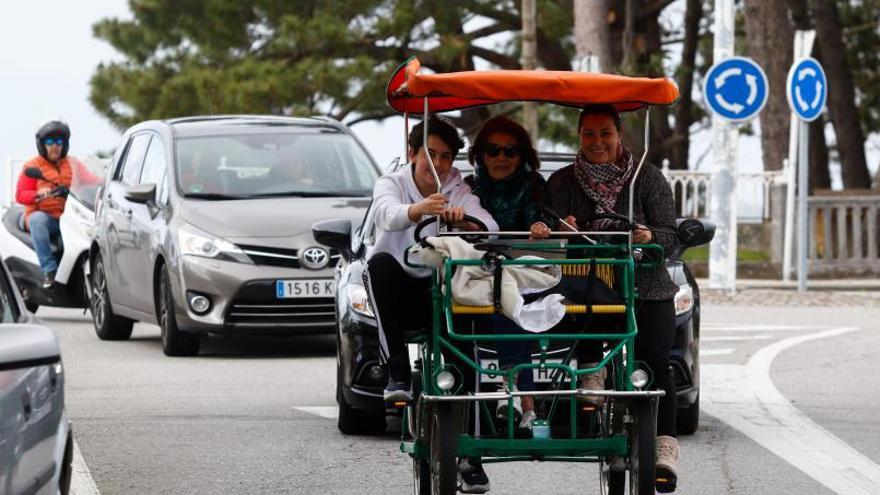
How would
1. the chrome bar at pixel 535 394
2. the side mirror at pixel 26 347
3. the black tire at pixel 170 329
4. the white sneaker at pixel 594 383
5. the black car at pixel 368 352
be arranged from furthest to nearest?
the black tire at pixel 170 329 < the black car at pixel 368 352 < the white sneaker at pixel 594 383 < the chrome bar at pixel 535 394 < the side mirror at pixel 26 347

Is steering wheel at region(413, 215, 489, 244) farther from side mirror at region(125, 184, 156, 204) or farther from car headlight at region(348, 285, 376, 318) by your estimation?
side mirror at region(125, 184, 156, 204)

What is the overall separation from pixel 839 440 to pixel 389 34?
26.7 meters

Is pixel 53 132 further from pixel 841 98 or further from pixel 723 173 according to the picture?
pixel 841 98

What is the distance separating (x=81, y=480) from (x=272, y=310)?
5447mm

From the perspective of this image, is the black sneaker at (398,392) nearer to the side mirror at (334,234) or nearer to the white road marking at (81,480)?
the white road marking at (81,480)

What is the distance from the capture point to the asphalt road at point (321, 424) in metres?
8.70

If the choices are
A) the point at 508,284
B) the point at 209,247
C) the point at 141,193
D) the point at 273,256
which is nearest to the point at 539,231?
the point at 508,284

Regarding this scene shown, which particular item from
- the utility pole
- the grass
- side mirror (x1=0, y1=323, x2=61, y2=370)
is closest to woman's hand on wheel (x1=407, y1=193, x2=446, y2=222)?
side mirror (x1=0, y1=323, x2=61, y2=370)

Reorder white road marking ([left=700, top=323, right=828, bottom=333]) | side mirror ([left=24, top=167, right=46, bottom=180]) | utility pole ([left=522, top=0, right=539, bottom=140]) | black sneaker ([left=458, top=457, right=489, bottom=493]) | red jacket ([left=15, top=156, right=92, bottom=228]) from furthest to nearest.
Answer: utility pole ([left=522, top=0, right=539, bottom=140]) < red jacket ([left=15, top=156, right=92, bottom=228]) < side mirror ([left=24, top=167, right=46, bottom=180]) < white road marking ([left=700, top=323, right=828, bottom=333]) < black sneaker ([left=458, top=457, right=489, bottom=493])

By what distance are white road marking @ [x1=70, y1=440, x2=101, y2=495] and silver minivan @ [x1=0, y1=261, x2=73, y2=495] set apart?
2117 mm

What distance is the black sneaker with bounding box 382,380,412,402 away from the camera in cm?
770

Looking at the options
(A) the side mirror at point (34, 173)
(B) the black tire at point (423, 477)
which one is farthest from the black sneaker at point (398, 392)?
(A) the side mirror at point (34, 173)

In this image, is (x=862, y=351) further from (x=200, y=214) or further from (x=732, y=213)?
(x=732, y=213)

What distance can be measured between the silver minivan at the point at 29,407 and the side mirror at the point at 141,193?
8.63m
